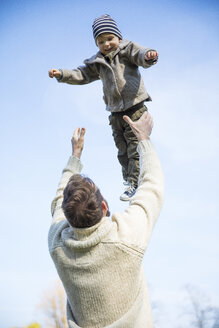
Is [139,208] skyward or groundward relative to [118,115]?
groundward

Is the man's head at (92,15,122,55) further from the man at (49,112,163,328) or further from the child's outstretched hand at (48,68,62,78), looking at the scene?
the man at (49,112,163,328)

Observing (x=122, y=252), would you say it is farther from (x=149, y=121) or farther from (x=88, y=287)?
(x=149, y=121)

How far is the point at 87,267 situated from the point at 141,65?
2.53m

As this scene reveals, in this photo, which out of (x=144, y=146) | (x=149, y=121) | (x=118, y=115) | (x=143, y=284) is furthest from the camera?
(x=118, y=115)

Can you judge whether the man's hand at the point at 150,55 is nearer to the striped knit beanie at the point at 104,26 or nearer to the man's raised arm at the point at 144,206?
the striped knit beanie at the point at 104,26

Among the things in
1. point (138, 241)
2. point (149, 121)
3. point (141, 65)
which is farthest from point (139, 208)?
point (141, 65)

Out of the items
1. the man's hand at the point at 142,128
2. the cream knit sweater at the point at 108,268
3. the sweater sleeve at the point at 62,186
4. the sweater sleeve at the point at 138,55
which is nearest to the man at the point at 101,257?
the cream knit sweater at the point at 108,268

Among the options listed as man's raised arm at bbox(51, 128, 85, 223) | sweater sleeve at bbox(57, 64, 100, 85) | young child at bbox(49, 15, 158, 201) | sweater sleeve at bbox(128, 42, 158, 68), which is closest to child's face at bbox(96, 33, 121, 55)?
young child at bbox(49, 15, 158, 201)

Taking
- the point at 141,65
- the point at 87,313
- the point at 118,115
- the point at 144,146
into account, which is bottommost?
the point at 87,313

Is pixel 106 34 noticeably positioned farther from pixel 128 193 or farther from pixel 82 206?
pixel 82 206

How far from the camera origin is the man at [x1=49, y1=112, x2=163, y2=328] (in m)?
2.46

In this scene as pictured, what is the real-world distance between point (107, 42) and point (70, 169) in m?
1.83

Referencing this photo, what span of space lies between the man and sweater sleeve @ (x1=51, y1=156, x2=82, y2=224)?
0.72 feet

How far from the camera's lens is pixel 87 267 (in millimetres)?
2477
